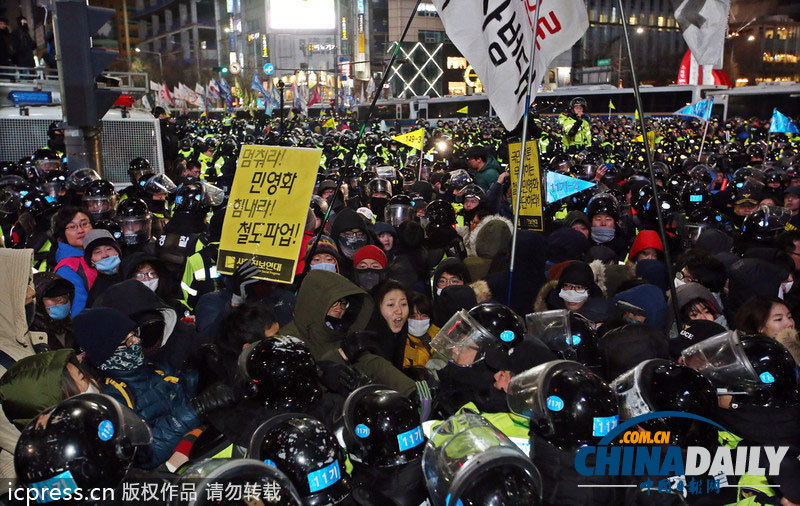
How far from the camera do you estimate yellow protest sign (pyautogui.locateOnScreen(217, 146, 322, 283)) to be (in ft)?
14.7

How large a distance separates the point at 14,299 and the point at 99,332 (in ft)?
1.60

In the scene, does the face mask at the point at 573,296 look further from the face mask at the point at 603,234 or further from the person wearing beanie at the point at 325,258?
the face mask at the point at 603,234

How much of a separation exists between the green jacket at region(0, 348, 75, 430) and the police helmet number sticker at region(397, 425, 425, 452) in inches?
61.3

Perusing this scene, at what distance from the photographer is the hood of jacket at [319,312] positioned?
4527mm

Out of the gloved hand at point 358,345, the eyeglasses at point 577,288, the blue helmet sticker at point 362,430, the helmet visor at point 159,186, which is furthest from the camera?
the helmet visor at point 159,186

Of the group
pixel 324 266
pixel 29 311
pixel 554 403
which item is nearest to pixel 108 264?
pixel 29 311

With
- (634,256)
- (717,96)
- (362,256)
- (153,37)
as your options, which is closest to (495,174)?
(634,256)

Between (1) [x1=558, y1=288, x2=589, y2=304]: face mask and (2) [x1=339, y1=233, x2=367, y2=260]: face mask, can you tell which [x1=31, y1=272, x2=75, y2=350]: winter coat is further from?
(1) [x1=558, y1=288, x2=589, y2=304]: face mask

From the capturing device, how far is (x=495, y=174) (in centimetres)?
1284

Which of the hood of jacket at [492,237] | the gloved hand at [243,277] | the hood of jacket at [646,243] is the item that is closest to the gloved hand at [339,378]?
the gloved hand at [243,277]

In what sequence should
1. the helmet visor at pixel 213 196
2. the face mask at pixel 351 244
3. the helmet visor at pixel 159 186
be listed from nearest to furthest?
the face mask at pixel 351 244 < the helmet visor at pixel 213 196 < the helmet visor at pixel 159 186

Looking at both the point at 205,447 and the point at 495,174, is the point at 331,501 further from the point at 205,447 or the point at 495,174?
the point at 495,174

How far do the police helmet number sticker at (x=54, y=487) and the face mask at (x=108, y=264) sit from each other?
3.45m

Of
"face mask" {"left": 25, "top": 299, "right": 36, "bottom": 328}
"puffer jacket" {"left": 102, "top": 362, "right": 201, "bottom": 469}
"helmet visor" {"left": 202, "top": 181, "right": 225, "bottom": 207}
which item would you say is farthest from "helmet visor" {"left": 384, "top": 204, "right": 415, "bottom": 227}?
"face mask" {"left": 25, "top": 299, "right": 36, "bottom": 328}
